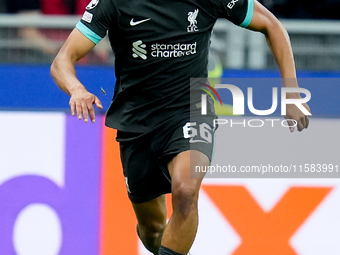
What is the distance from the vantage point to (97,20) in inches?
133

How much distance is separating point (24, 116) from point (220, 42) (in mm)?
2387

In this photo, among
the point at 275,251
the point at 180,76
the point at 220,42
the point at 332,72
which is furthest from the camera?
the point at 220,42

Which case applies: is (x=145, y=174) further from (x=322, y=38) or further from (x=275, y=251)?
(x=322, y=38)

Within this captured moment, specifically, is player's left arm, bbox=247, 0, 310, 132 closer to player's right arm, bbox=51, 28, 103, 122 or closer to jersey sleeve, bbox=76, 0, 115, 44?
jersey sleeve, bbox=76, 0, 115, 44

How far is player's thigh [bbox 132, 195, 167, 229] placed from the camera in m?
3.87

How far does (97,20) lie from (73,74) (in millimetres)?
355

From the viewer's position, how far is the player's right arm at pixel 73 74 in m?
3.01

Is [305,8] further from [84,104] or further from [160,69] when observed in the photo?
[84,104]

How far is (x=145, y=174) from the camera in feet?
12.0

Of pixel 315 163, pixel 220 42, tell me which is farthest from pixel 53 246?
pixel 220 42

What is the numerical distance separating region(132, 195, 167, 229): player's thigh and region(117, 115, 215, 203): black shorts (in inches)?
3.4

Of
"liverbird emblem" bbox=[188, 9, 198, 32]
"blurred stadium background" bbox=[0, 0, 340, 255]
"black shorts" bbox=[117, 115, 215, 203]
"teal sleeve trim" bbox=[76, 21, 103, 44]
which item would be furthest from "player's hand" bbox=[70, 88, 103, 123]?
"blurred stadium background" bbox=[0, 0, 340, 255]

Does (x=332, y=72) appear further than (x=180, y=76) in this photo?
Yes

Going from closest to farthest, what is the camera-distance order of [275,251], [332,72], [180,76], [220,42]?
1. [180,76]
2. [275,251]
3. [332,72]
4. [220,42]
